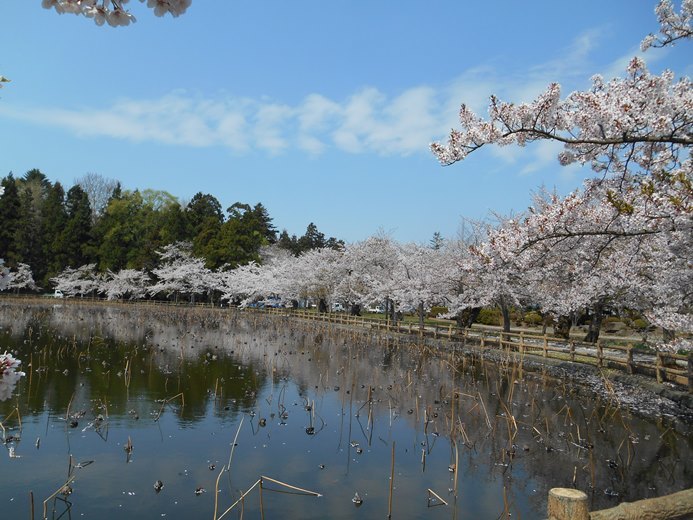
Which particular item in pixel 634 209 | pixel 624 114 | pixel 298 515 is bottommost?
pixel 298 515

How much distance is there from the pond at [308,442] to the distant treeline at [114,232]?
38.1 m

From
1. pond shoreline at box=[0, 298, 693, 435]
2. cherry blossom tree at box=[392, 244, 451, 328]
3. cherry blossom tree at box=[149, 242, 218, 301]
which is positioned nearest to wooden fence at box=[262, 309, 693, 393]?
pond shoreline at box=[0, 298, 693, 435]

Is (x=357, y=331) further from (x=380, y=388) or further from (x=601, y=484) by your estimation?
(x=601, y=484)

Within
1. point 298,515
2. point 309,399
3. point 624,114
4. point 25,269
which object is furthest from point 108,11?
point 25,269

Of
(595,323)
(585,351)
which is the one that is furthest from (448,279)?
(585,351)

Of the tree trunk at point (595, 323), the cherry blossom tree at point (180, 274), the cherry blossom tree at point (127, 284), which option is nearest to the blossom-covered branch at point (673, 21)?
the tree trunk at point (595, 323)

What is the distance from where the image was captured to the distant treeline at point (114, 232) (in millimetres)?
55219

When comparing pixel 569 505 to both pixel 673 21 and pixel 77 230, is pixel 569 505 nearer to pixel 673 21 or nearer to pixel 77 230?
pixel 673 21

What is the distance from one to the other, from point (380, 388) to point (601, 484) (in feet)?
24.8

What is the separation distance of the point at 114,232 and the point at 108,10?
60254 mm

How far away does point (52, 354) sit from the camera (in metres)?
17.8

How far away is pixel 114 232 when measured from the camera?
188 feet

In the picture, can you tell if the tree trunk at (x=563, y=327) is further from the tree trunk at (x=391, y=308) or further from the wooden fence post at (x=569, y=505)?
the wooden fence post at (x=569, y=505)

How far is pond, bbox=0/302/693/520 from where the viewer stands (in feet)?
22.8
